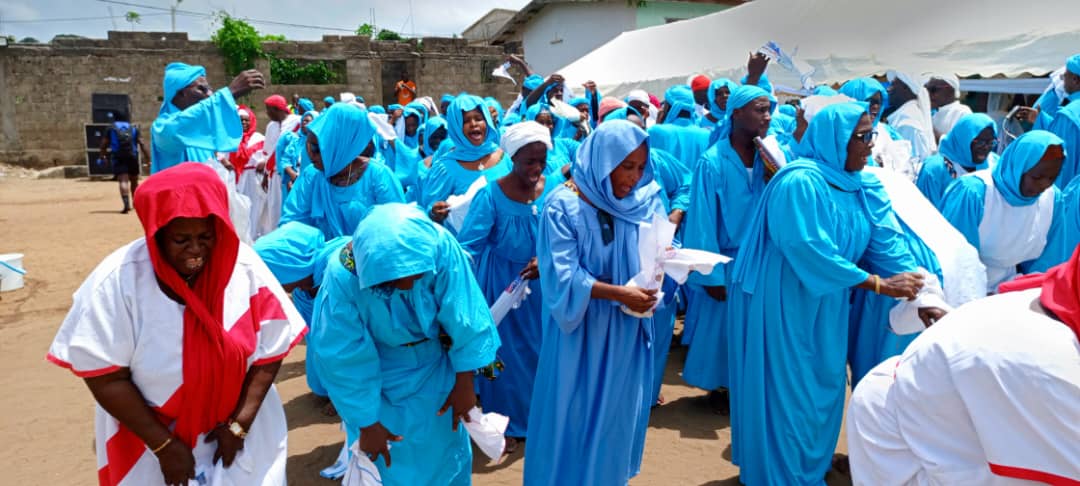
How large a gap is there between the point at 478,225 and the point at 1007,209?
301cm

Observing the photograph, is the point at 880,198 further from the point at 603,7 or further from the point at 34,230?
the point at 603,7

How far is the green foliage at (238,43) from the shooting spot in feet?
72.8

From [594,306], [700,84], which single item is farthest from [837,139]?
[700,84]

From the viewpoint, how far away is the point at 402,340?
104 inches

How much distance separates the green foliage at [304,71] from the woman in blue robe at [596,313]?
21.9m

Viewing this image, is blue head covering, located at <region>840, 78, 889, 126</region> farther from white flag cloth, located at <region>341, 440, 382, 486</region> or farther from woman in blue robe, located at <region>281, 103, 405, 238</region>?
white flag cloth, located at <region>341, 440, 382, 486</region>

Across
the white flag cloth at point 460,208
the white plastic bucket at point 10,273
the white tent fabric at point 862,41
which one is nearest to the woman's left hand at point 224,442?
the white flag cloth at point 460,208

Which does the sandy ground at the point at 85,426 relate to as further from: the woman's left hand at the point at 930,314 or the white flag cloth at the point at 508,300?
the woman's left hand at the point at 930,314

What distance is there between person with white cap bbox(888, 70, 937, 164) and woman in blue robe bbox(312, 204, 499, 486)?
555 centimetres

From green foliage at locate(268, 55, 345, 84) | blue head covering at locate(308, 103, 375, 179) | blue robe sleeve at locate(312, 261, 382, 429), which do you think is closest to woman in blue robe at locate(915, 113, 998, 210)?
blue head covering at locate(308, 103, 375, 179)

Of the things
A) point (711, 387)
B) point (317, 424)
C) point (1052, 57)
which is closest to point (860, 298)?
point (711, 387)

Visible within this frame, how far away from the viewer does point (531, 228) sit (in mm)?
4156

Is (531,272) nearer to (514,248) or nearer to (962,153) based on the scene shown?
(514,248)

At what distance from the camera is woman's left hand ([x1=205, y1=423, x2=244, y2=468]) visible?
233 cm
